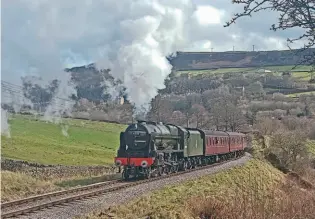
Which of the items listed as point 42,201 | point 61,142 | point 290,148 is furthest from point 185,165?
point 290,148

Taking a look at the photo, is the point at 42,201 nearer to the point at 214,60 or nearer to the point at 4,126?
the point at 4,126

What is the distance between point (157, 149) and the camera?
77.4ft

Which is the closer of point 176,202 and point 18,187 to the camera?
point 176,202

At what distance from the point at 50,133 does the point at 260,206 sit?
3496cm

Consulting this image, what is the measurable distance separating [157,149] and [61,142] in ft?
66.2

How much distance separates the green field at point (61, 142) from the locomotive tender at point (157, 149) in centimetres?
838

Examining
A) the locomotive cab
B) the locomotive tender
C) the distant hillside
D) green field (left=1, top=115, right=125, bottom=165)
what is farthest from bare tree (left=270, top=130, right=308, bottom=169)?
the distant hillside

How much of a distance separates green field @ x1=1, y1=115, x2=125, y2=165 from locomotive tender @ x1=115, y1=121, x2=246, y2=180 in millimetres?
8376

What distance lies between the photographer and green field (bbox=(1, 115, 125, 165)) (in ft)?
108

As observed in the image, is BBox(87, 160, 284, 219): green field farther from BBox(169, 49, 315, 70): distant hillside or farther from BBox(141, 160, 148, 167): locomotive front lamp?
BBox(169, 49, 315, 70): distant hillside

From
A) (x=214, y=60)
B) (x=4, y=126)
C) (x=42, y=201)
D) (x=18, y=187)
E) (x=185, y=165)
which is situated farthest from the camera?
(x=214, y=60)

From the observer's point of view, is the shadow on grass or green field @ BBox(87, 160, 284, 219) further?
the shadow on grass

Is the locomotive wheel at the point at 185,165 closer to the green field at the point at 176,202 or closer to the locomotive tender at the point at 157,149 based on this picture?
the locomotive tender at the point at 157,149

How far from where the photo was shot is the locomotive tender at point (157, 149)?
2255 centimetres
